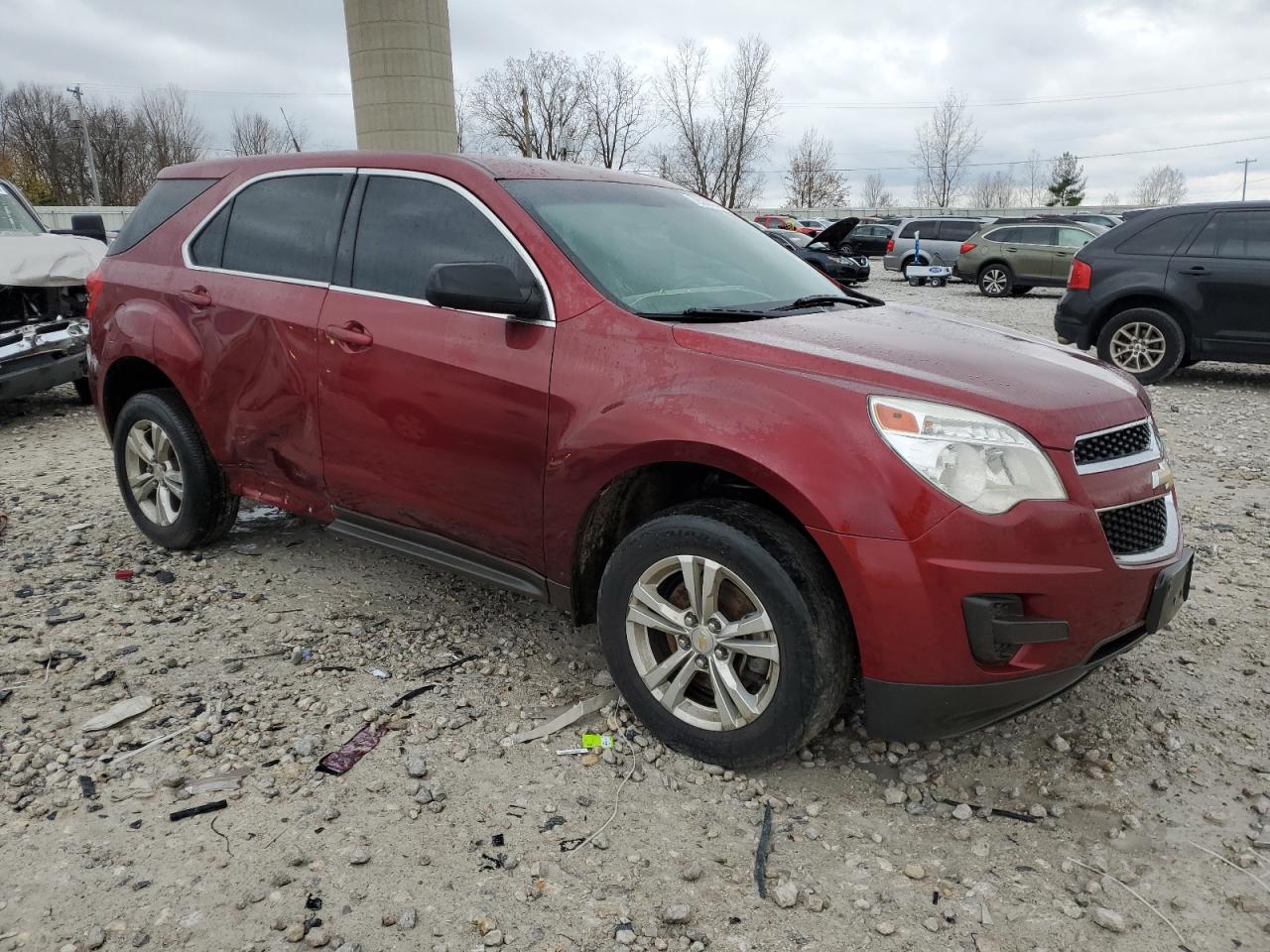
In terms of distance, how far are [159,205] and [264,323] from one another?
47.8 inches

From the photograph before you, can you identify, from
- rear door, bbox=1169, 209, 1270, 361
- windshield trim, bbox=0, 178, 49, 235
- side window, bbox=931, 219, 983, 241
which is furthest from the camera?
side window, bbox=931, 219, 983, 241

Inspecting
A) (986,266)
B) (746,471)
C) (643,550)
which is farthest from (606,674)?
(986,266)

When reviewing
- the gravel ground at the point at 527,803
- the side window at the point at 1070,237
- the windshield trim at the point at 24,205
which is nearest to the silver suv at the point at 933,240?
the side window at the point at 1070,237

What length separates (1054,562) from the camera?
2.42 m

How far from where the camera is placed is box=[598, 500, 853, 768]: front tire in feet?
8.43

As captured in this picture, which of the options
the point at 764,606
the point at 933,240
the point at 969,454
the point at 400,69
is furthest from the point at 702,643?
the point at 933,240

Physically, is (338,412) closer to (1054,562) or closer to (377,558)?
(377,558)

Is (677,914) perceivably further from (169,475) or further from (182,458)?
(169,475)

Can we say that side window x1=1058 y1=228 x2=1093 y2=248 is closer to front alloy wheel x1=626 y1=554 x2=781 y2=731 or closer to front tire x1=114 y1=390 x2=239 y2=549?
front tire x1=114 y1=390 x2=239 y2=549

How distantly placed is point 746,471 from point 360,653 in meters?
1.83

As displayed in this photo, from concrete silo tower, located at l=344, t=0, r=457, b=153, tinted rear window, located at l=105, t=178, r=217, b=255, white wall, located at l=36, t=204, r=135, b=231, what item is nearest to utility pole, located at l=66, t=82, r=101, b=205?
white wall, located at l=36, t=204, r=135, b=231

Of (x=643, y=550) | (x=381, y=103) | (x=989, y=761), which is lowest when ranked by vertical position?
(x=989, y=761)

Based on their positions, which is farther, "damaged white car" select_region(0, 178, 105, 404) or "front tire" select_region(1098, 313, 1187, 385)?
"front tire" select_region(1098, 313, 1187, 385)

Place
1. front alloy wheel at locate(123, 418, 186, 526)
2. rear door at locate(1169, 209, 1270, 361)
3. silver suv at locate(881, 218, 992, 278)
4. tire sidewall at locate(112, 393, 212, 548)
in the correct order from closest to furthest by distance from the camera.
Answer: tire sidewall at locate(112, 393, 212, 548) → front alloy wheel at locate(123, 418, 186, 526) → rear door at locate(1169, 209, 1270, 361) → silver suv at locate(881, 218, 992, 278)
